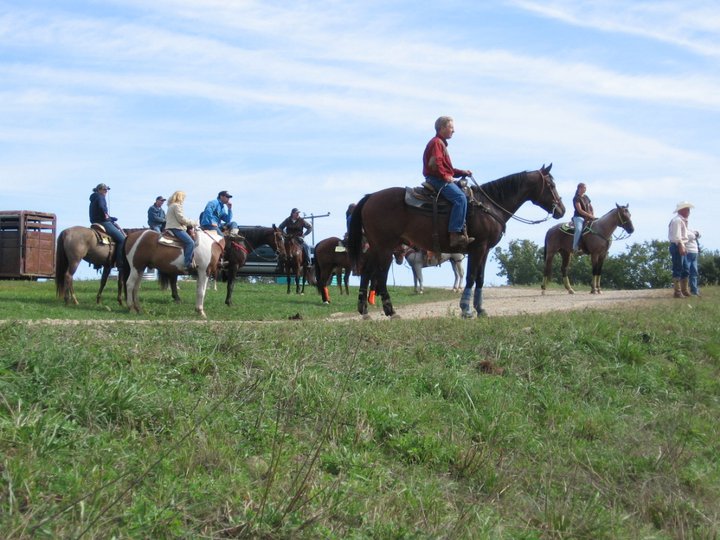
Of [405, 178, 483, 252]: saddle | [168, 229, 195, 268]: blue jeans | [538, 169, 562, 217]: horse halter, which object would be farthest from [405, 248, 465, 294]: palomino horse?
[405, 178, 483, 252]: saddle

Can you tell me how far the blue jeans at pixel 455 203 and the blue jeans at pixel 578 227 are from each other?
1213 cm

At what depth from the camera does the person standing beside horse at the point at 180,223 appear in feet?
63.5

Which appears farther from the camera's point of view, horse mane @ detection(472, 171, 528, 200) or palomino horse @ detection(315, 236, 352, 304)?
palomino horse @ detection(315, 236, 352, 304)

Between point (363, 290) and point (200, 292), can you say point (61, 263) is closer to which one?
point (200, 292)

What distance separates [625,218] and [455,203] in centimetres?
1238

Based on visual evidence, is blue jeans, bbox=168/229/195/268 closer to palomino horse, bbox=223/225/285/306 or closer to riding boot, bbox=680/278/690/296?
palomino horse, bbox=223/225/285/306

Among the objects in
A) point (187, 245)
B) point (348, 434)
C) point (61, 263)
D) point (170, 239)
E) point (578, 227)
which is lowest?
point (348, 434)

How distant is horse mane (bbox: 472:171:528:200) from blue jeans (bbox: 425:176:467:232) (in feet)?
2.95

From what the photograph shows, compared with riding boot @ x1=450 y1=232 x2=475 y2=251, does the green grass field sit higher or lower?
lower

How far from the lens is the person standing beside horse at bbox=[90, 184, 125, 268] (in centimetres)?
2170

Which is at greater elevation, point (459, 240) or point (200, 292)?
point (459, 240)

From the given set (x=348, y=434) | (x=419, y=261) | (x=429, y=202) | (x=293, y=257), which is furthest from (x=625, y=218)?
(x=348, y=434)

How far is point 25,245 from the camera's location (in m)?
33.1

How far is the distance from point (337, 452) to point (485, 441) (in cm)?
165
